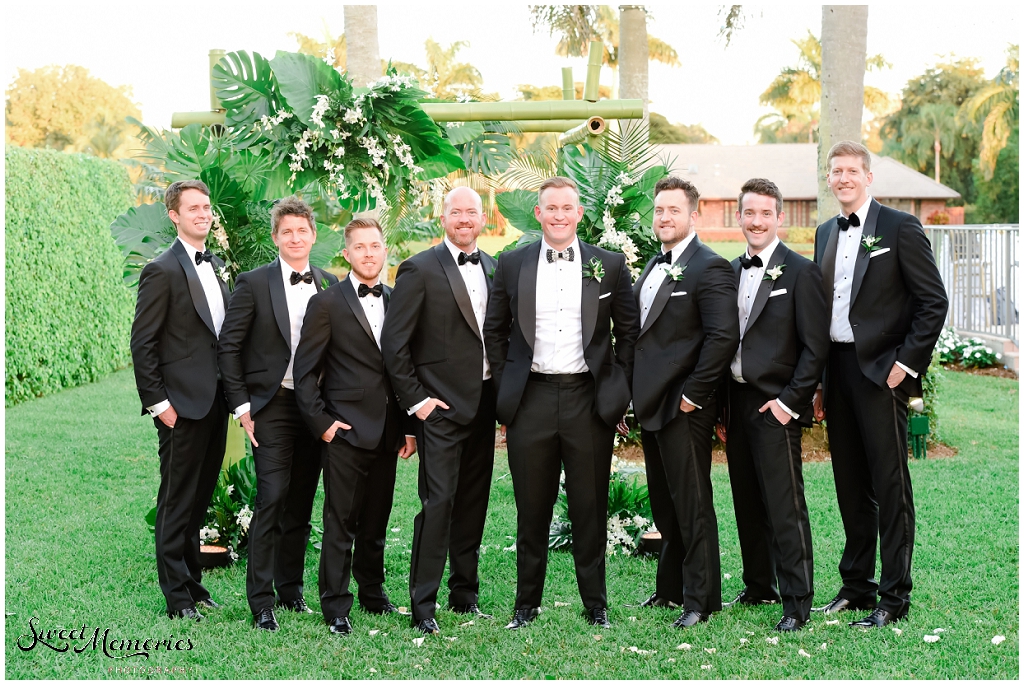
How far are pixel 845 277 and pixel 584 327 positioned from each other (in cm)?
142

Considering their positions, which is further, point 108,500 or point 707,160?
point 707,160

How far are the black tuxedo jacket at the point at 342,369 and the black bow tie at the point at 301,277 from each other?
21 centimetres

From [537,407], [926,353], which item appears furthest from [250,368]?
[926,353]

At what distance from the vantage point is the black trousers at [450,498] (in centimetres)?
498

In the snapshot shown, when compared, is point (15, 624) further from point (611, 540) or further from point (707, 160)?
point (707, 160)

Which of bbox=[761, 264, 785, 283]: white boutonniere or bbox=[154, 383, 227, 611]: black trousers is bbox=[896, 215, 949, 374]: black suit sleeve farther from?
bbox=[154, 383, 227, 611]: black trousers

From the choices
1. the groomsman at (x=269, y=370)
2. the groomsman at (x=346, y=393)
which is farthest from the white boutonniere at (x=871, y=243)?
the groomsman at (x=269, y=370)

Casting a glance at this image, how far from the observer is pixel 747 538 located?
529cm

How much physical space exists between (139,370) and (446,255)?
1729 millimetres

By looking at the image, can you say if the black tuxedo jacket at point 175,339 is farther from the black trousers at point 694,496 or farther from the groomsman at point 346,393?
the black trousers at point 694,496

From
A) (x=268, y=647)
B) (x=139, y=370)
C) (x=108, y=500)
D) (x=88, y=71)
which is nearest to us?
(x=268, y=647)

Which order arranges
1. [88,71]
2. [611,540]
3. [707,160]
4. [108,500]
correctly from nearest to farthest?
1. [611,540]
2. [108,500]
3. [88,71]
4. [707,160]

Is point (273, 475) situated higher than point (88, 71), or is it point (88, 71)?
point (88, 71)

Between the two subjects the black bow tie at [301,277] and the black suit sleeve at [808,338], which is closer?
the black suit sleeve at [808,338]
